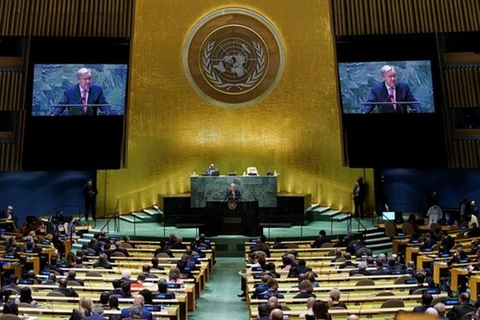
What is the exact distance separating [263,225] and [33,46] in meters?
9.71

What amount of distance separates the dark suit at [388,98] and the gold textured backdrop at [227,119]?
2588mm

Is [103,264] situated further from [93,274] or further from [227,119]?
[227,119]

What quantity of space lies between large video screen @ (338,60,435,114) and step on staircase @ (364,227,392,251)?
156 inches

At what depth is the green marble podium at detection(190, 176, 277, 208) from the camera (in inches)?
992

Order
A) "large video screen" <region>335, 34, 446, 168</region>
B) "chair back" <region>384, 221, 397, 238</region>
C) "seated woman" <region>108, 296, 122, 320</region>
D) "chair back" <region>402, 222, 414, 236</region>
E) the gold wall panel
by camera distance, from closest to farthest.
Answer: "seated woman" <region>108, 296, 122, 320</region>
"chair back" <region>402, 222, 414, 236</region>
"chair back" <region>384, 221, 397, 238</region>
"large video screen" <region>335, 34, 446, 168</region>
the gold wall panel

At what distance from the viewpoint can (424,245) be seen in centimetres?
1866

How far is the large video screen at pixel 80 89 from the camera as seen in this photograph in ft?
81.0

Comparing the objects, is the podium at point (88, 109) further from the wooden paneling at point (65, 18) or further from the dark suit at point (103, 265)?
the dark suit at point (103, 265)

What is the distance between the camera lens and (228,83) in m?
27.9

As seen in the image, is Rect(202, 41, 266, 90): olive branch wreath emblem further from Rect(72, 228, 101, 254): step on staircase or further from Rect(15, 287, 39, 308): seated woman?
Rect(15, 287, 39, 308): seated woman

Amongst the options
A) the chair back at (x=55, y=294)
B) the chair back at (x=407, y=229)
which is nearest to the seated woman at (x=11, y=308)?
the chair back at (x=55, y=294)

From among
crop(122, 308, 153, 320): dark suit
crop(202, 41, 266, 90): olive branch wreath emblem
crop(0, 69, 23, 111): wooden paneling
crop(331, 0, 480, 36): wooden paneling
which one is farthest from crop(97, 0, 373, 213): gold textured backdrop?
crop(122, 308, 153, 320): dark suit

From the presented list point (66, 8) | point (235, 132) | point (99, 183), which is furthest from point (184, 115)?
point (66, 8)

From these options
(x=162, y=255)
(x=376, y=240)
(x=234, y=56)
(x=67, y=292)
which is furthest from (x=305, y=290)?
(x=234, y=56)
